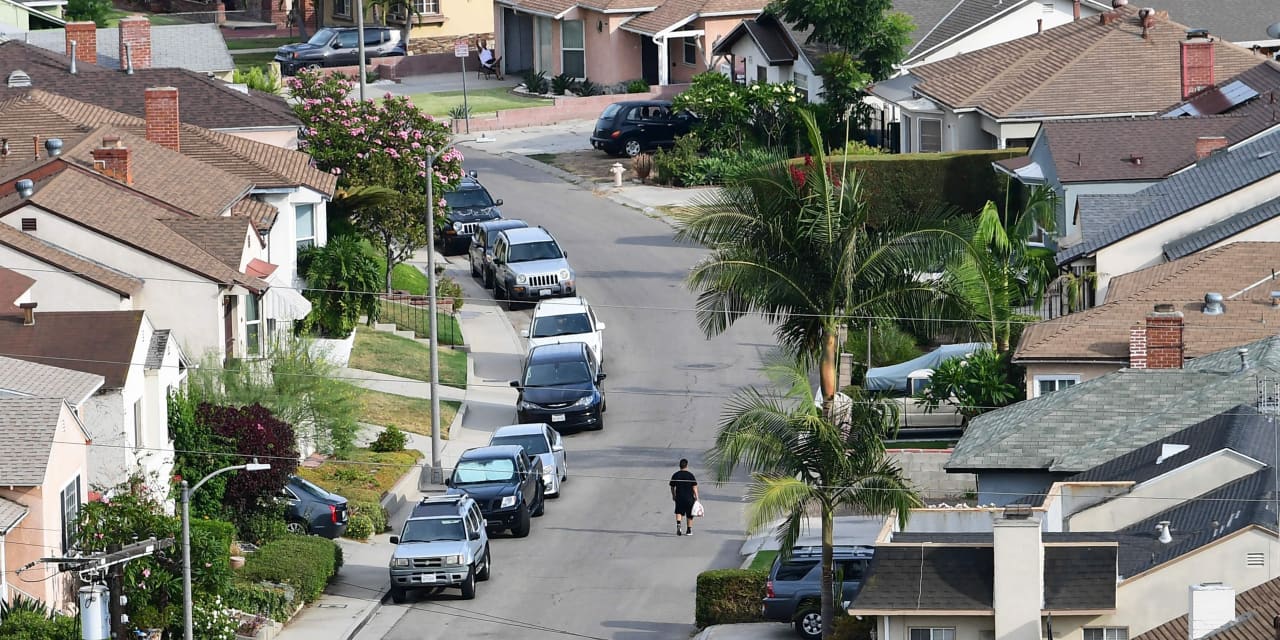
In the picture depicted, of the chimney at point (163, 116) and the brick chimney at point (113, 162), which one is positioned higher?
the chimney at point (163, 116)

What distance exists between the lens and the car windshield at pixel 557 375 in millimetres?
50750

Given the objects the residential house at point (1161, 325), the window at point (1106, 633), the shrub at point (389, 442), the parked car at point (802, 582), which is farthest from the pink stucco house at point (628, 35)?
the window at point (1106, 633)

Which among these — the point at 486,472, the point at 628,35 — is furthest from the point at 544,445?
the point at 628,35

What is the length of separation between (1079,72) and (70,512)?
35.9 meters

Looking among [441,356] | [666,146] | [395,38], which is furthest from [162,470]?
[395,38]

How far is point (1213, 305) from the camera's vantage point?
4350cm

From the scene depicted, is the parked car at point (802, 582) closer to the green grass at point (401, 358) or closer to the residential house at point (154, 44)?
the green grass at point (401, 358)

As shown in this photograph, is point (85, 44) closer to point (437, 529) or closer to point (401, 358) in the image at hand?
point (401, 358)

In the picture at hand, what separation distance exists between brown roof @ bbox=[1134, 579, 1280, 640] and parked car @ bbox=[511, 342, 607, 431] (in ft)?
68.9

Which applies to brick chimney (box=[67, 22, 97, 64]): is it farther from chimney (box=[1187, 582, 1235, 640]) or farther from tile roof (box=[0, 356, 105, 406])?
chimney (box=[1187, 582, 1235, 640])

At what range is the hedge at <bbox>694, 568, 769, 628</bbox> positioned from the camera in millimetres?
38406

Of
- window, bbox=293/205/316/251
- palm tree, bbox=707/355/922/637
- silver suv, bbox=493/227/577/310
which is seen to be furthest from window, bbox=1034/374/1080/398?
window, bbox=293/205/316/251

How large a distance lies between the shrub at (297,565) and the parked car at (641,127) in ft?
114

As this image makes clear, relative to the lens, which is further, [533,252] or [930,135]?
[930,135]
